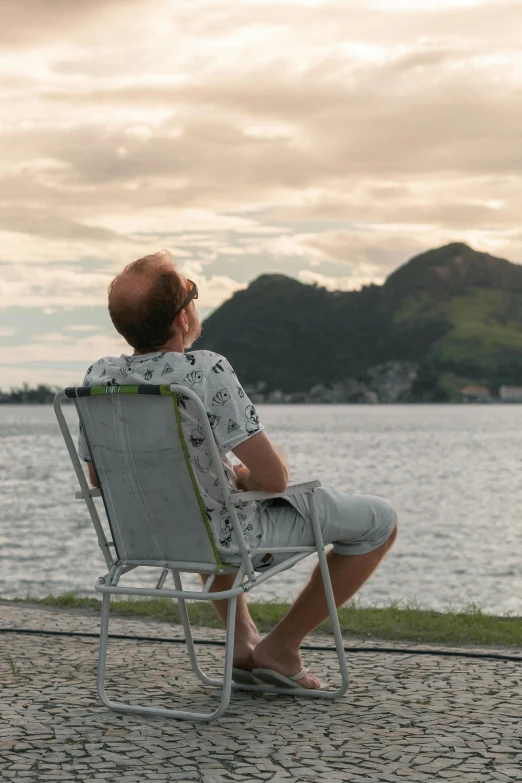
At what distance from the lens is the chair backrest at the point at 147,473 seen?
164 inches

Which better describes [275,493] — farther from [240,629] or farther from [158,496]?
[240,629]

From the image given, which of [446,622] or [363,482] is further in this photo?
[363,482]

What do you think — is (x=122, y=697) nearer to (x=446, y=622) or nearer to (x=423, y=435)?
(x=446, y=622)

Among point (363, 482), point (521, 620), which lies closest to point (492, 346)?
point (363, 482)

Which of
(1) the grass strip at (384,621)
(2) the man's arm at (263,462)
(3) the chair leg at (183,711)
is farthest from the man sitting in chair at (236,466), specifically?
(1) the grass strip at (384,621)

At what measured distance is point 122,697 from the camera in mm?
4699

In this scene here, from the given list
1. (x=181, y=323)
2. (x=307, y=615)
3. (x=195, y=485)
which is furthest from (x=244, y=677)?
(x=181, y=323)

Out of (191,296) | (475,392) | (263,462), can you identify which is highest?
(191,296)

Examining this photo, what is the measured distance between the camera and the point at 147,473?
4.25 metres

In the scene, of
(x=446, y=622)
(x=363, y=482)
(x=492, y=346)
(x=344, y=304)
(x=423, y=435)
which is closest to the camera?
(x=446, y=622)

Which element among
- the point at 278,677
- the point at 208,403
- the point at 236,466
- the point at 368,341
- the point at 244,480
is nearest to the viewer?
the point at 208,403

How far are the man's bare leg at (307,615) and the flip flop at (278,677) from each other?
0.02m

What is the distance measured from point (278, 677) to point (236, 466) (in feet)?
3.10

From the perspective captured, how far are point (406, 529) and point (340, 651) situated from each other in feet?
94.3
